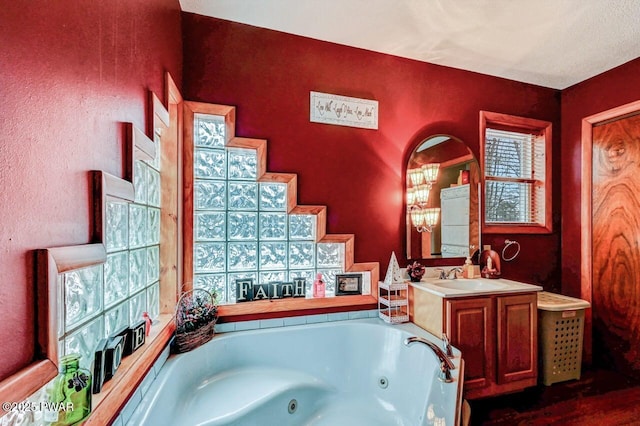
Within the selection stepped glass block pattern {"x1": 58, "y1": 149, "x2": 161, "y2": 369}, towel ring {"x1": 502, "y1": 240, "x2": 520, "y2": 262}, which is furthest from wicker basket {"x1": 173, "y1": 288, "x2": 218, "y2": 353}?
towel ring {"x1": 502, "y1": 240, "x2": 520, "y2": 262}

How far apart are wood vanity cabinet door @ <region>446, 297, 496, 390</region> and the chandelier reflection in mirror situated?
71 cm

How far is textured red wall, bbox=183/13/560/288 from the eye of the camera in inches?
79.7

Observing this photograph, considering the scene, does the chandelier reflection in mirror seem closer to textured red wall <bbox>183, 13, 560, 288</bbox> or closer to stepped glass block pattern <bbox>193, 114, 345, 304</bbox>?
textured red wall <bbox>183, 13, 560, 288</bbox>

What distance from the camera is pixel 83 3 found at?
0.84 meters

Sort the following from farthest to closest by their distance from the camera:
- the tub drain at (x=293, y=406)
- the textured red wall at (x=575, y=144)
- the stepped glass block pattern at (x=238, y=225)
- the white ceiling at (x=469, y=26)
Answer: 1. the textured red wall at (x=575, y=144)
2. the stepped glass block pattern at (x=238, y=225)
3. the white ceiling at (x=469, y=26)
4. the tub drain at (x=293, y=406)

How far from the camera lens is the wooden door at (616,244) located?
93.3 inches

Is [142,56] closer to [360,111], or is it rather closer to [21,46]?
[21,46]

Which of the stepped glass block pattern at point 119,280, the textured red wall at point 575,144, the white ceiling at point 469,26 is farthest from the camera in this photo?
the textured red wall at point 575,144

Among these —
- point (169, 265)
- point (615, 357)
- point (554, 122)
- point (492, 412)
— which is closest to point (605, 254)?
point (615, 357)

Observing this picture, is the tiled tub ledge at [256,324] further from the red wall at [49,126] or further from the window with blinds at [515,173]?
the window with blinds at [515,173]

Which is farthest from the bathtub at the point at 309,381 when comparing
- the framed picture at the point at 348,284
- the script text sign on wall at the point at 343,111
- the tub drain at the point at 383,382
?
the script text sign on wall at the point at 343,111

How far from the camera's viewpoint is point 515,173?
2859 mm

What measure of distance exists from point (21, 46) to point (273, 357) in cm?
190

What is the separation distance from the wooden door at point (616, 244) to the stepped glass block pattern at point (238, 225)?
8.11 feet
